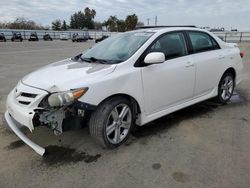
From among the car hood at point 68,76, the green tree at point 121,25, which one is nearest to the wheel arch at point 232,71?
Result: the car hood at point 68,76

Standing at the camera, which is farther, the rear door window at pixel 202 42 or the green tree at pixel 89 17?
the green tree at pixel 89 17

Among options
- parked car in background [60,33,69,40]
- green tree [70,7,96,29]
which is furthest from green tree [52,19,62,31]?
parked car in background [60,33,69,40]

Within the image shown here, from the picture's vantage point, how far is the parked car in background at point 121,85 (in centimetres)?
288

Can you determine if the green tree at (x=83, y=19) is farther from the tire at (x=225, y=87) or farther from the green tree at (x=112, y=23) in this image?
the tire at (x=225, y=87)

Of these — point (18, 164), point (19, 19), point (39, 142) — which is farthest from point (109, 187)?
point (19, 19)

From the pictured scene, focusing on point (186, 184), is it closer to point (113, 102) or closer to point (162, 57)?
point (113, 102)

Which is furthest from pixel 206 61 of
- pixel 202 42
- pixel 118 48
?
pixel 118 48

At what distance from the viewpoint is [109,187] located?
8.38ft

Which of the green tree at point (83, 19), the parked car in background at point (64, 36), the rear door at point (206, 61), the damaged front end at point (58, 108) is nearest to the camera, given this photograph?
the damaged front end at point (58, 108)

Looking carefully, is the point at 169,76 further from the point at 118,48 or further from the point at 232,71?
the point at 232,71

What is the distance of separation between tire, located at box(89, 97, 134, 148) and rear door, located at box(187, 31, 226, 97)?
1.59 m

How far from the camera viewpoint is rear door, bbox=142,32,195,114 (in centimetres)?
354

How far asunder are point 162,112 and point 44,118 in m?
1.81

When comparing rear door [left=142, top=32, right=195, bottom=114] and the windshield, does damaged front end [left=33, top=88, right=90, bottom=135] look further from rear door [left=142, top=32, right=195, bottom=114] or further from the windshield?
rear door [left=142, top=32, right=195, bottom=114]
